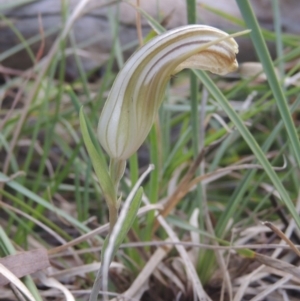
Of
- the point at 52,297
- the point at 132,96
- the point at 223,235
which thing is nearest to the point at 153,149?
the point at 223,235

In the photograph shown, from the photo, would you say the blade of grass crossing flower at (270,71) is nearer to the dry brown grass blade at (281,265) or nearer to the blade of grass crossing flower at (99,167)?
the dry brown grass blade at (281,265)

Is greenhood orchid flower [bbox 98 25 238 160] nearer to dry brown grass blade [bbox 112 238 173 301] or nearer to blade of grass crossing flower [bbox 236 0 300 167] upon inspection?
blade of grass crossing flower [bbox 236 0 300 167]

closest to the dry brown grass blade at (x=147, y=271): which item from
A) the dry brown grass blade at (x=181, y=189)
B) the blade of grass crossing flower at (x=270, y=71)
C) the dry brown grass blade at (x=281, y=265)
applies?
the dry brown grass blade at (x=181, y=189)

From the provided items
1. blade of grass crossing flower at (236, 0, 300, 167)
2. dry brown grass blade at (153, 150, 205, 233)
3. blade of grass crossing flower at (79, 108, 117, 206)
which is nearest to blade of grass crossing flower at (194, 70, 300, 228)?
blade of grass crossing flower at (236, 0, 300, 167)

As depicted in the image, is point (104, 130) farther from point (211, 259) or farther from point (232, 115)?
point (211, 259)

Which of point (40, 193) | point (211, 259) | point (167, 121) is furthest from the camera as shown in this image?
point (40, 193)

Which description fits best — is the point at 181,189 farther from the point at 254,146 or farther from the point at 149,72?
the point at 149,72
